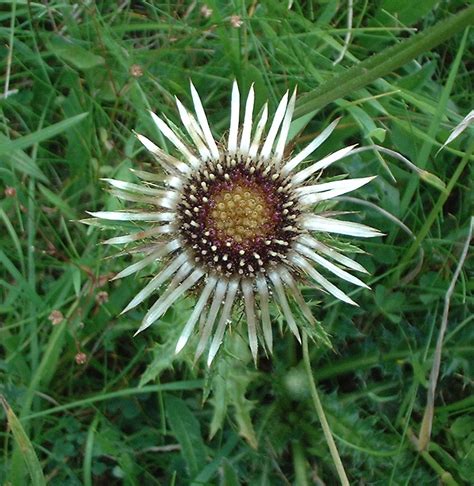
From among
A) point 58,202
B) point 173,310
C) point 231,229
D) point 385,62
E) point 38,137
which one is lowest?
point 173,310

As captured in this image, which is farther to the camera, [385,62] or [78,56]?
[78,56]

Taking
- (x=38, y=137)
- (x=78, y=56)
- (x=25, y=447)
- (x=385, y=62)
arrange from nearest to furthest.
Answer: (x=385, y=62) → (x=25, y=447) → (x=38, y=137) → (x=78, y=56)

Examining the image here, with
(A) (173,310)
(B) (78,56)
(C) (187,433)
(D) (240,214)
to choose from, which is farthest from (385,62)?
(C) (187,433)

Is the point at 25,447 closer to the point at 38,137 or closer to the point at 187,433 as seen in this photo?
the point at 187,433

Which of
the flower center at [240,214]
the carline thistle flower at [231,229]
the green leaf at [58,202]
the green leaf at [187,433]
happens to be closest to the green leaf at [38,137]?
the green leaf at [58,202]

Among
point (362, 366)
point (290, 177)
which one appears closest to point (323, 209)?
point (290, 177)

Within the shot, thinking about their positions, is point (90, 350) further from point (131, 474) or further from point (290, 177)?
point (290, 177)

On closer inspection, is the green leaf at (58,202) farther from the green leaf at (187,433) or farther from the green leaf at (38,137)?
the green leaf at (187,433)
